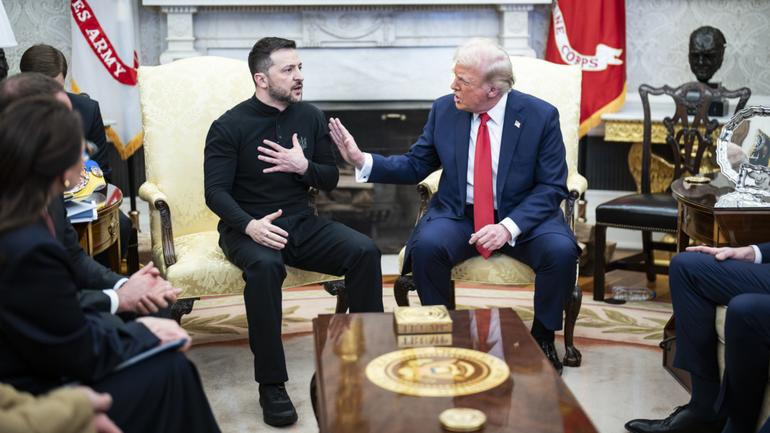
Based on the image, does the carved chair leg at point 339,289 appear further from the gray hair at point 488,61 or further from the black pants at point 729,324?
the black pants at point 729,324

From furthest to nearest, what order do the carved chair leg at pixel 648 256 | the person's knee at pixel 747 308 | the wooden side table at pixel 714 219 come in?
the carved chair leg at pixel 648 256 → the wooden side table at pixel 714 219 → the person's knee at pixel 747 308

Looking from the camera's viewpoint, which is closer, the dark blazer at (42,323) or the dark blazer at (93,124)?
the dark blazer at (42,323)

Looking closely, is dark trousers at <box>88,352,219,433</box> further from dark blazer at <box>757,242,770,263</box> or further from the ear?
dark blazer at <box>757,242,770,263</box>

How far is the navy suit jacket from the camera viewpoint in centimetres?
371

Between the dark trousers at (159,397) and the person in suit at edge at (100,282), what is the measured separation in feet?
1.17

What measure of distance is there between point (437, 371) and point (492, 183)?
1.51 m

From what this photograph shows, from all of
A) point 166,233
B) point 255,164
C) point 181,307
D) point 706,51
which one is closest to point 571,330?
point 255,164

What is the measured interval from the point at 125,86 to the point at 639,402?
3.53 metres

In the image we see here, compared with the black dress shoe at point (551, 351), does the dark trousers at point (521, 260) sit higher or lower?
higher

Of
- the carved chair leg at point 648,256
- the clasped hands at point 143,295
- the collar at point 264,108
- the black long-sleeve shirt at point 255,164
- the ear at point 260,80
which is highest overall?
the ear at point 260,80

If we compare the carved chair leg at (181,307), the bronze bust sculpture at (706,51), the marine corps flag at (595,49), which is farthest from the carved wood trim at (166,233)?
the bronze bust sculpture at (706,51)

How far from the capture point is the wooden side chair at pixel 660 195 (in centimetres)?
454

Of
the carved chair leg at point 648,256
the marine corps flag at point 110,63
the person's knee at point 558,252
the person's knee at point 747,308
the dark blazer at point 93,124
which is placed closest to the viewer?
the person's knee at point 747,308

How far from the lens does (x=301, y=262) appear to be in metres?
3.63
